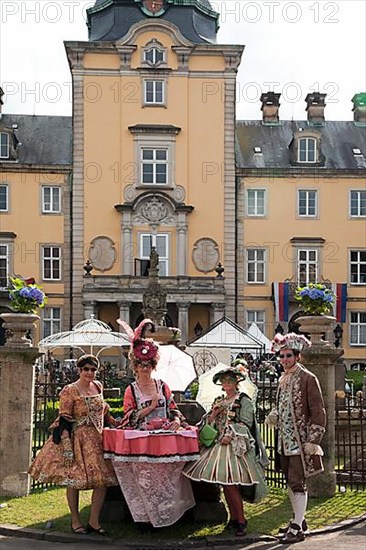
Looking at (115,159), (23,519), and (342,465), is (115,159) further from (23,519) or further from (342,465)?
(23,519)

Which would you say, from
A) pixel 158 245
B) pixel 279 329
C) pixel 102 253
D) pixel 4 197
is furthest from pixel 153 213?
pixel 279 329

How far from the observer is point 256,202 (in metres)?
39.1

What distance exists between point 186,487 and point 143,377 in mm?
1250

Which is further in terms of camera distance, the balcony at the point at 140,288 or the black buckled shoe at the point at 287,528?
the balcony at the point at 140,288

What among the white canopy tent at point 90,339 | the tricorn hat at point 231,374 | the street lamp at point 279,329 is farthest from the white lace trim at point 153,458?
the street lamp at point 279,329

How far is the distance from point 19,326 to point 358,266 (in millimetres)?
29784

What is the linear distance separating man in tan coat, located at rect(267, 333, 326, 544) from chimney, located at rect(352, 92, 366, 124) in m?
34.6

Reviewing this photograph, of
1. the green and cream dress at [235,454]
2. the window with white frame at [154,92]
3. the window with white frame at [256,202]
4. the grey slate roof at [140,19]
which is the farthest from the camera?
the window with white frame at [256,202]

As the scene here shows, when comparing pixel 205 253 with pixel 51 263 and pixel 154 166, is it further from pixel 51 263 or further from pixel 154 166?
pixel 51 263

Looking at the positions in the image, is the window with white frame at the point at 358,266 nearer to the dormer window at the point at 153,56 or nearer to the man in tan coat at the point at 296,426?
the dormer window at the point at 153,56

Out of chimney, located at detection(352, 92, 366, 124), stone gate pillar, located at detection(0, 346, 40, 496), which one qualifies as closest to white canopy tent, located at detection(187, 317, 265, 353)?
stone gate pillar, located at detection(0, 346, 40, 496)

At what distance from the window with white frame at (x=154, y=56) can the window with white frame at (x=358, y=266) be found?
1189cm

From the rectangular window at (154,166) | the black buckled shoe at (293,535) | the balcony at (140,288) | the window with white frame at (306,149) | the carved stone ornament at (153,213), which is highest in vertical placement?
the window with white frame at (306,149)

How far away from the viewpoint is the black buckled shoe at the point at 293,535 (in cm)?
881
